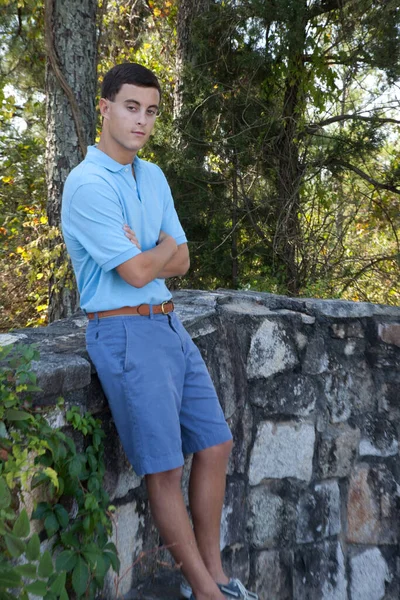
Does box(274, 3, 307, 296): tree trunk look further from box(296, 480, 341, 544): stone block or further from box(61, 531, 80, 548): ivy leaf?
box(61, 531, 80, 548): ivy leaf

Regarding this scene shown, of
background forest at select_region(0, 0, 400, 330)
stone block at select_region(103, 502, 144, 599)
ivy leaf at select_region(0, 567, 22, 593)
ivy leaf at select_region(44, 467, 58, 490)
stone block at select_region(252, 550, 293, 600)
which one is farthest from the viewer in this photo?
Answer: background forest at select_region(0, 0, 400, 330)

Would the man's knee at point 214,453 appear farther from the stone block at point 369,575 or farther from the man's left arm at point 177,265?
the stone block at point 369,575

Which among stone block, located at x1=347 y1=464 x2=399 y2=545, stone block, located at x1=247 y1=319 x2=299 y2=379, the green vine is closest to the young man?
the green vine

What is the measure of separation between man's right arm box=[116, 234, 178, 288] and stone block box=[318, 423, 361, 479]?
1192 millimetres

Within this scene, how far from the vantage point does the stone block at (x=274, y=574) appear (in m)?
2.75

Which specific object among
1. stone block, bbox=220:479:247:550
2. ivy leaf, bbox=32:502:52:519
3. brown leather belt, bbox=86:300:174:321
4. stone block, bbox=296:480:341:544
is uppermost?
brown leather belt, bbox=86:300:174:321

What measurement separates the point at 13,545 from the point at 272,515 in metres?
1.48

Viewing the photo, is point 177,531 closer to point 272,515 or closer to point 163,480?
point 163,480

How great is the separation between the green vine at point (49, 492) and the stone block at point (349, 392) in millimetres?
1260

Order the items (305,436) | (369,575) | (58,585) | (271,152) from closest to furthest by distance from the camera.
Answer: (58,585)
(305,436)
(369,575)
(271,152)

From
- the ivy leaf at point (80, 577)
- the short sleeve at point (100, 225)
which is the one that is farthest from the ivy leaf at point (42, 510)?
the short sleeve at point (100, 225)

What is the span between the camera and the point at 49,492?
1808 millimetres

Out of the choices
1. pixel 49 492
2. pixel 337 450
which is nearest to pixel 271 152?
pixel 337 450

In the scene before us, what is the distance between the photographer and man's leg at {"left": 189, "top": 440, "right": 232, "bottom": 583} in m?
2.19
